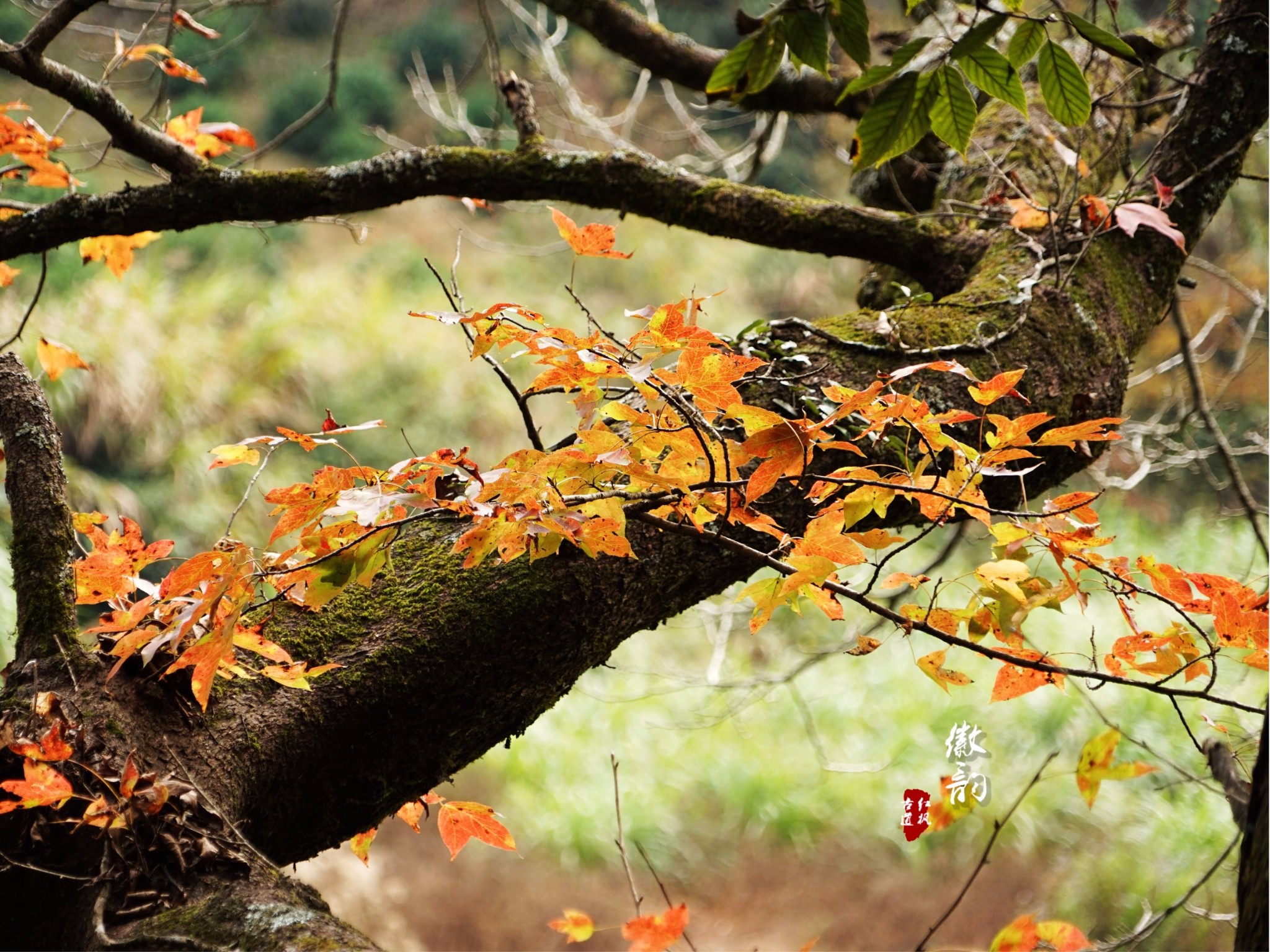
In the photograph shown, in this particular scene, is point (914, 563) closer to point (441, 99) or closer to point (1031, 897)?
point (1031, 897)

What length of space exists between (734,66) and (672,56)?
1199 millimetres

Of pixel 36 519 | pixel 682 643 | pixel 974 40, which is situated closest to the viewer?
pixel 974 40

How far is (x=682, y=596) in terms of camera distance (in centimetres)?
82

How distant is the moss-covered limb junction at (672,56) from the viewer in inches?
61.8

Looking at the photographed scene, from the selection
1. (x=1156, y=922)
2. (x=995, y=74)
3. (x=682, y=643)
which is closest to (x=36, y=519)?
(x=995, y=74)

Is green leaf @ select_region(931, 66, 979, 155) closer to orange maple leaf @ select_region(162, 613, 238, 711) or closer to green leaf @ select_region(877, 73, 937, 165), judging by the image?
green leaf @ select_region(877, 73, 937, 165)

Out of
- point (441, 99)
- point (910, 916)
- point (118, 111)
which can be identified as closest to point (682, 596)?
point (118, 111)

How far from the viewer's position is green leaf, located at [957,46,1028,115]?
0.49 meters

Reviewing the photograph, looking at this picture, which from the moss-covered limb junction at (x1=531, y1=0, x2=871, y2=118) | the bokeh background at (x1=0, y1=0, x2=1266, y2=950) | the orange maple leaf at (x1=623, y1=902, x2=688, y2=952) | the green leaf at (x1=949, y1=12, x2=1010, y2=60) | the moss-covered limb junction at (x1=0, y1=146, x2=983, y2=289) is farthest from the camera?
the bokeh background at (x1=0, y1=0, x2=1266, y2=950)

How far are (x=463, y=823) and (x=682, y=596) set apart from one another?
0.89ft

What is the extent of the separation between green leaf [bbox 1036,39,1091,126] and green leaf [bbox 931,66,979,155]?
1.7 inches

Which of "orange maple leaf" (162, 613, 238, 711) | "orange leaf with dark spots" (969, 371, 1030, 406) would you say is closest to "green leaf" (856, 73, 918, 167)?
"orange leaf with dark spots" (969, 371, 1030, 406)

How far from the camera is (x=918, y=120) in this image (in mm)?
523

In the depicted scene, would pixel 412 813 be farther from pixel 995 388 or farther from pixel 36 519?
pixel 995 388
